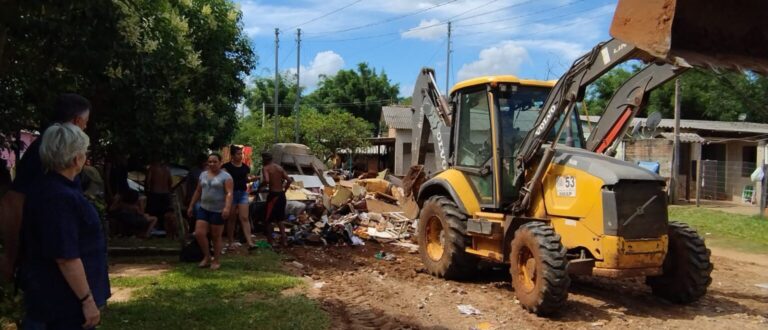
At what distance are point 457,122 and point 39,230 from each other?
19.5 ft

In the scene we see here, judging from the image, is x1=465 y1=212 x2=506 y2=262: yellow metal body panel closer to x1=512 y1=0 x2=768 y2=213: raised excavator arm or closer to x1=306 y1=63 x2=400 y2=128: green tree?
x1=512 y1=0 x2=768 y2=213: raised excavator arm

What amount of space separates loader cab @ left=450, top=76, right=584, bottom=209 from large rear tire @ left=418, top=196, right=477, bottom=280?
1.49 feet

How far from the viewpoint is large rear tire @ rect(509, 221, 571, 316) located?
594 centimetres

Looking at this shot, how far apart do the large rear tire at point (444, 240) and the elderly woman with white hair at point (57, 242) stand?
17.3 ft

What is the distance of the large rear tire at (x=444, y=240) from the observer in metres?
7.78

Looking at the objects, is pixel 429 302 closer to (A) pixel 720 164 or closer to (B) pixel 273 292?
(B) pixel 273 292

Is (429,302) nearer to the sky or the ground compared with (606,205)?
nearer to the ground

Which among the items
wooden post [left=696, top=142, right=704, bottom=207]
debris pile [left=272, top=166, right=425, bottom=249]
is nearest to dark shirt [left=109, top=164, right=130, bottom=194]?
debris pile [left=272, top=166, right=425, bottom=249]

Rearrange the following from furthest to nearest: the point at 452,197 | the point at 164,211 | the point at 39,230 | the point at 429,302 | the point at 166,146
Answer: the point at 164,211, the point at 166,146, the point at 452,197, the point at 429,302, the point at 39,230

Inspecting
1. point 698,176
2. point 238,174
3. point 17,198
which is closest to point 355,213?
point 238,174

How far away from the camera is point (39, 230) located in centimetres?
297

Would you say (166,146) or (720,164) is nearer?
(166,146)

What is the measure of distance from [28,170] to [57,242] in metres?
0.68

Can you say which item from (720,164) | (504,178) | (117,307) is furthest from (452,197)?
(720,164)
